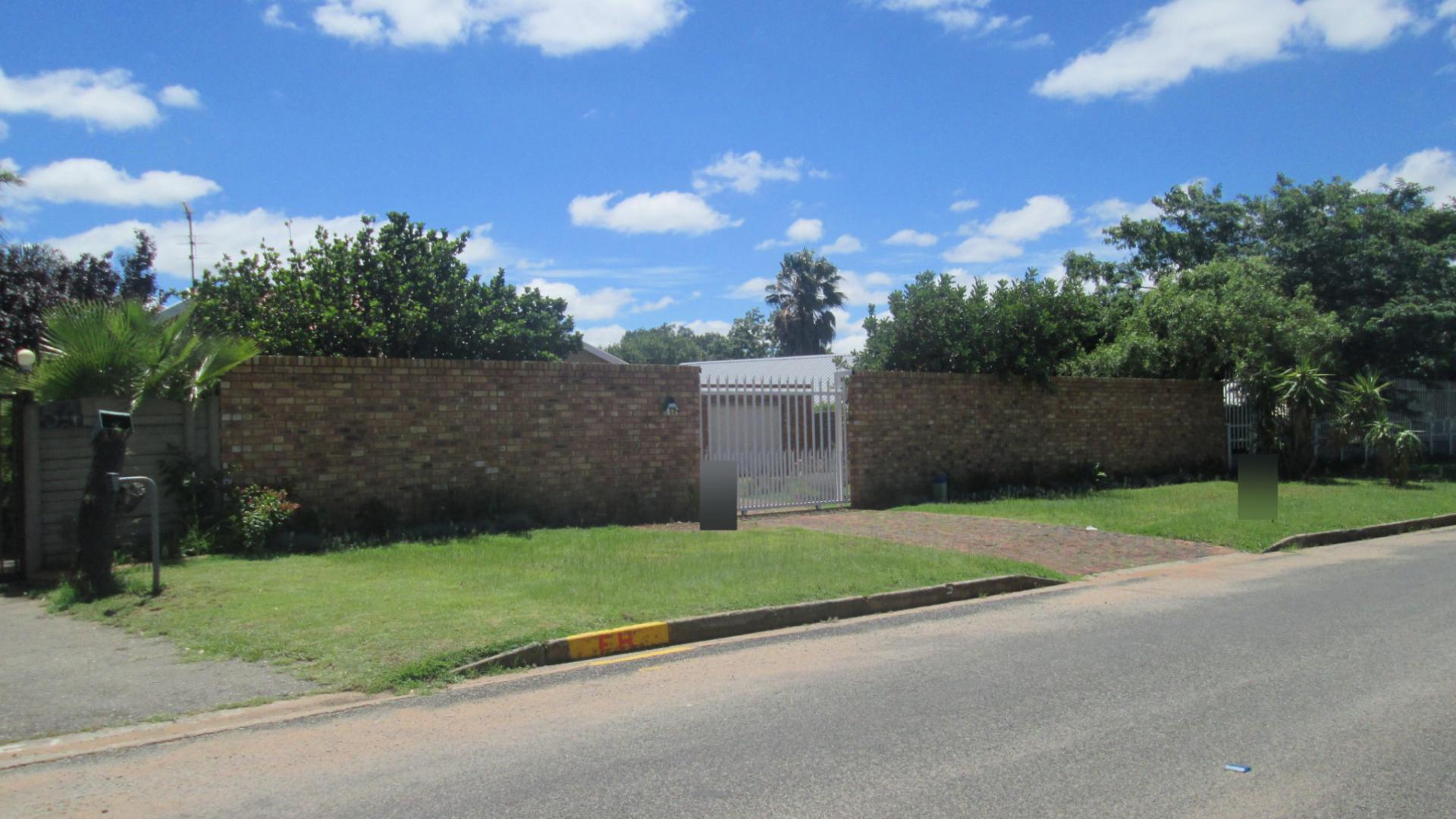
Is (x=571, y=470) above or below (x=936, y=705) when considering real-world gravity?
above

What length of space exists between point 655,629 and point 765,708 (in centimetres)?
194

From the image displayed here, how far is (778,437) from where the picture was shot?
608 inches

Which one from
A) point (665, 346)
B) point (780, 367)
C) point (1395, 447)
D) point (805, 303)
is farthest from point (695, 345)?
point (1395, 447)

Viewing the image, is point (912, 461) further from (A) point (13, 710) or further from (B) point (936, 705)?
(A) point (13, 710)

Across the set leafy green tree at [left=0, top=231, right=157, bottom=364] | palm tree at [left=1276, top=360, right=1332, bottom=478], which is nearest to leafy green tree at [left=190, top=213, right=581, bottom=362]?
leafy green tree at [left=0, top=231, right=157, bottom=364]

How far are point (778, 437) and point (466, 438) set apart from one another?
4.96 meters

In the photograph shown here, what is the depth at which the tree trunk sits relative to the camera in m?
8.55

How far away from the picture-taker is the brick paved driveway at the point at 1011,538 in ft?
38.9

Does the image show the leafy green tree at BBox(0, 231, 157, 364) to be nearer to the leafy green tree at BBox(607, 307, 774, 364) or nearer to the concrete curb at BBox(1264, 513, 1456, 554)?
the concrete curb at BBox(1264, 513, 1456, 554)

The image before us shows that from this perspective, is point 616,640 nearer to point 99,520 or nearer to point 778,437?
point 99,520

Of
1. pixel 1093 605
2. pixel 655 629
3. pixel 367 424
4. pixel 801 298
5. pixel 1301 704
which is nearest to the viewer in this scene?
pixel 1301 704

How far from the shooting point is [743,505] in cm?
1516

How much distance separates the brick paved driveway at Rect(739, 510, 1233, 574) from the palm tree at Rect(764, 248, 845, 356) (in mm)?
41828

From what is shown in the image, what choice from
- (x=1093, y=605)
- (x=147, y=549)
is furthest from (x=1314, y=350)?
(x=147, y=549)
